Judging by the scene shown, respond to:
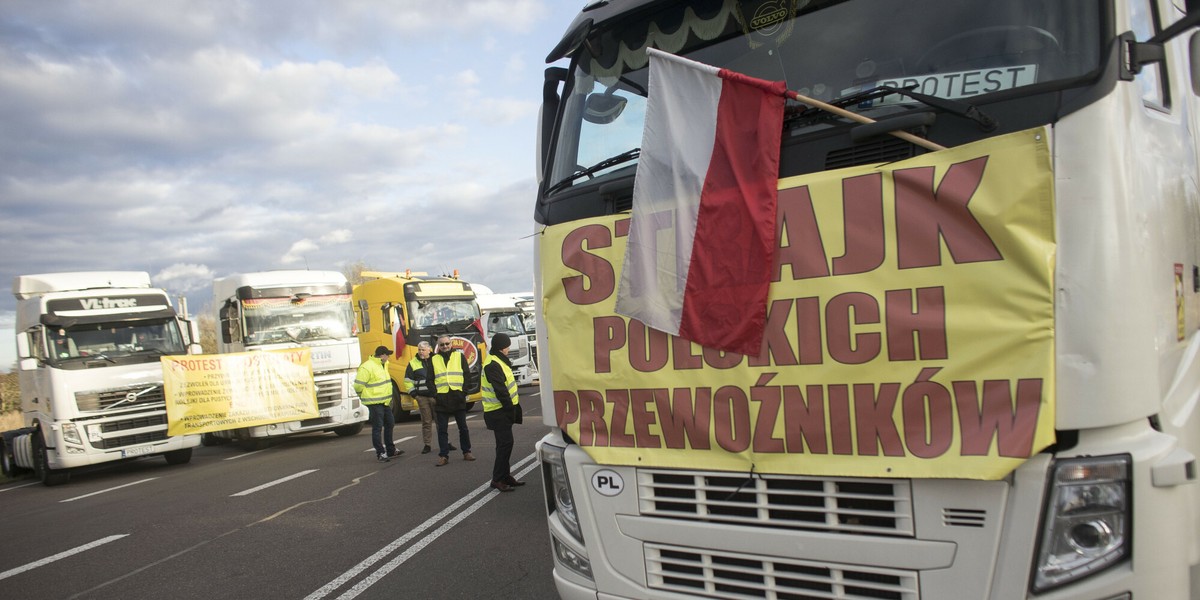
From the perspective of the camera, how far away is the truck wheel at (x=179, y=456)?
45.1 feet

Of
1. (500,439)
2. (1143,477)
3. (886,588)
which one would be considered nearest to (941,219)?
(1143,477)

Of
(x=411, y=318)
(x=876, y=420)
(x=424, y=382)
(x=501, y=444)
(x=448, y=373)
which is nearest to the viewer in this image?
(x=876, y=420)

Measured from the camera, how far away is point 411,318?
1788 cm

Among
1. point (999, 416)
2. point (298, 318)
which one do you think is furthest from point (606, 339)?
point (298, 318)

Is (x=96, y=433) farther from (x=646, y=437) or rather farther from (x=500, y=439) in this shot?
(x=646, y=437)

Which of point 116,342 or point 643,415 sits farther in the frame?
point 116,342

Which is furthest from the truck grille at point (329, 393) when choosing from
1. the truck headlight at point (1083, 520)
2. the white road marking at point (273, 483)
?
the truck headlight at point (1083, 520)

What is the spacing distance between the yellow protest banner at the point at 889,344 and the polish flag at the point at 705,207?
68 millimetres

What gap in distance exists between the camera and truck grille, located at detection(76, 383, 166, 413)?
11.9 m

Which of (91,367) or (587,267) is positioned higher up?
(587,267)

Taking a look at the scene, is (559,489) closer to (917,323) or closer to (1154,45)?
(917,323)

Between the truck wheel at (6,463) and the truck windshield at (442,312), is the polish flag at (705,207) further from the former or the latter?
the truck wheel at (6,463)

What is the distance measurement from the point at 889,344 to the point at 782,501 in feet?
2.22

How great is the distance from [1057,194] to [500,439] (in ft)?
21.1
